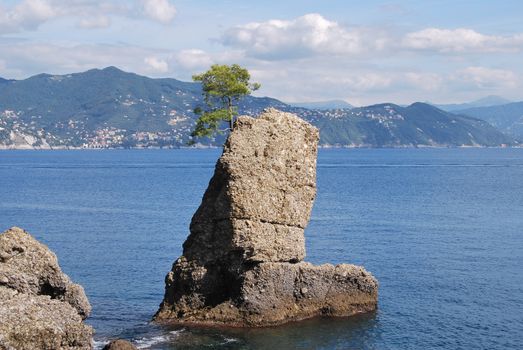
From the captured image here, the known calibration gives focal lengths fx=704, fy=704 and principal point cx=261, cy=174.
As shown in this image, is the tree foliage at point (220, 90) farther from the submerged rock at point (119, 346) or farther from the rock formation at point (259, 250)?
the submerged rock at point (119, 346)

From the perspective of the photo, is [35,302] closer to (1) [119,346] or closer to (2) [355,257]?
(1) [119,346]

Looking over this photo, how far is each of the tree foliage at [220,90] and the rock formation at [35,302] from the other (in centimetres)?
1989

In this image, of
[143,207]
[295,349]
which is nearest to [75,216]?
[143,207]

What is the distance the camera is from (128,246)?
69688 mm

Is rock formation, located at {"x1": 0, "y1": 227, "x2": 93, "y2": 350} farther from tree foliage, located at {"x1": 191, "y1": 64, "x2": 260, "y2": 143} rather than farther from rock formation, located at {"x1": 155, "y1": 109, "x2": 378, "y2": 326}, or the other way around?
tree foliage, located at {"x1": 191, "y1": 64, "x2": 260, "y2": 143}

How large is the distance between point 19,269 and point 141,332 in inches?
372

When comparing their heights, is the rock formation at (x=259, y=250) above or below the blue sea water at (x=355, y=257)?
above

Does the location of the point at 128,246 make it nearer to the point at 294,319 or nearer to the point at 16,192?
the point at 294,319

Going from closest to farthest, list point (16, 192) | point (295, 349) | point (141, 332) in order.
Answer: point (295, 349)
point (141, 332)
point (16, 192)

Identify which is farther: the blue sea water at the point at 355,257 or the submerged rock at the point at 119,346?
the blue sea water at the point at 355,257

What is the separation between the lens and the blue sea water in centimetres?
4216

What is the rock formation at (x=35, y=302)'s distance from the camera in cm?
2997

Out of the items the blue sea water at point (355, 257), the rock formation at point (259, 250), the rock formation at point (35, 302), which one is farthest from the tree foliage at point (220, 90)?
the rock formation at point (35, 302)

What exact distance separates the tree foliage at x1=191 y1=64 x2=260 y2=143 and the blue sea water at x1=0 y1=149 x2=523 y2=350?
1308cm
